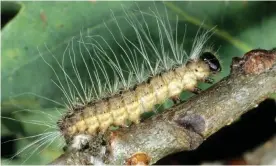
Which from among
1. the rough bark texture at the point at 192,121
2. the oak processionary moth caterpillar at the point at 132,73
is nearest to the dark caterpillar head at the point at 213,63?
the oak processionary moth caterpillar at the point at 132,73

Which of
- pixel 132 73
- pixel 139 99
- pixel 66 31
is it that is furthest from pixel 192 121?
pixel 66 31

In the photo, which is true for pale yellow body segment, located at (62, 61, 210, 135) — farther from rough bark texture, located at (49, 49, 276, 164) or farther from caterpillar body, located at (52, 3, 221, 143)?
rough bark texture, located at (49, 49, 276, 164)

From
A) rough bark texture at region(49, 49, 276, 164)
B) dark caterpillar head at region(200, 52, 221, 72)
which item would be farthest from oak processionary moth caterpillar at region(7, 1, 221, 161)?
rough bark texture at region(49, 49, 276, 164)

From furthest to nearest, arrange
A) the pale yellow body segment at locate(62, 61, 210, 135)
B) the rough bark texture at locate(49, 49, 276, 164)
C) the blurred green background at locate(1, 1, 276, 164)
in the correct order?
the blurred green background at locate(1, 1, 276, 164)
the pale yellow body segment at locate(62, 61, 210, 135)
the rough bark texture at locate(49, 49, 276, 164)

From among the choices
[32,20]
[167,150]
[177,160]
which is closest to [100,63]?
[32,20]

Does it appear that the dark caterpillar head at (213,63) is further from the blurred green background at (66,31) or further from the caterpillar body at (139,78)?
the blurred green background at (66,31)

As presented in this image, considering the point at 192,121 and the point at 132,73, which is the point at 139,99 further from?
the point at 192,121

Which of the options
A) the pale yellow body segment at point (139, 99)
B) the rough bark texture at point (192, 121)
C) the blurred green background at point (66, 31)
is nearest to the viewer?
the rough bark texture at point (192, 121)
